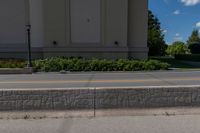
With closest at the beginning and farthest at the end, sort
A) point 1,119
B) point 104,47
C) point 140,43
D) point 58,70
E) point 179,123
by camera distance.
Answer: point 179,123 < point 1,119 < point 58,70 < point 104,47 < point 140,43

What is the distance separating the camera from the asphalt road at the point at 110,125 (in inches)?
265

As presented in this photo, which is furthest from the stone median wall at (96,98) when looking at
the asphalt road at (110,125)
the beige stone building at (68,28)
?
the beige stone building at (68,28)

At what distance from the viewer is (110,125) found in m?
7.14

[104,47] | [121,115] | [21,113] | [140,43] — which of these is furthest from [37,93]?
[140,43]

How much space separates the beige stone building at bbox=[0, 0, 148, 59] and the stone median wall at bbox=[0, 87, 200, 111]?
21.3 meters

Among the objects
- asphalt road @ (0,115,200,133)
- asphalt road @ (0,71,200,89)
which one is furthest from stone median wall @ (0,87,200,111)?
asphalt road @ (0,71,200,89)

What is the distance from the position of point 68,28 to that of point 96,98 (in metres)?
22.0

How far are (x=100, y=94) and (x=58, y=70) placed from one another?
1693 centimetres

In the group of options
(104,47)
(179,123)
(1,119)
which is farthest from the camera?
(104,47)

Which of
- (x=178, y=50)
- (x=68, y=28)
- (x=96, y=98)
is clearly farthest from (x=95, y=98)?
(x=178, y=50)

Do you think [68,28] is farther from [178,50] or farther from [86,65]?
[178,50]

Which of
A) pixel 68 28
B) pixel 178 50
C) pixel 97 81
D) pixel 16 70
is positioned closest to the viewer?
pixel 97 81

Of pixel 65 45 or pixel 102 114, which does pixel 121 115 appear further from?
pixel 65 45

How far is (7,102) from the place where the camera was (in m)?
7.97
